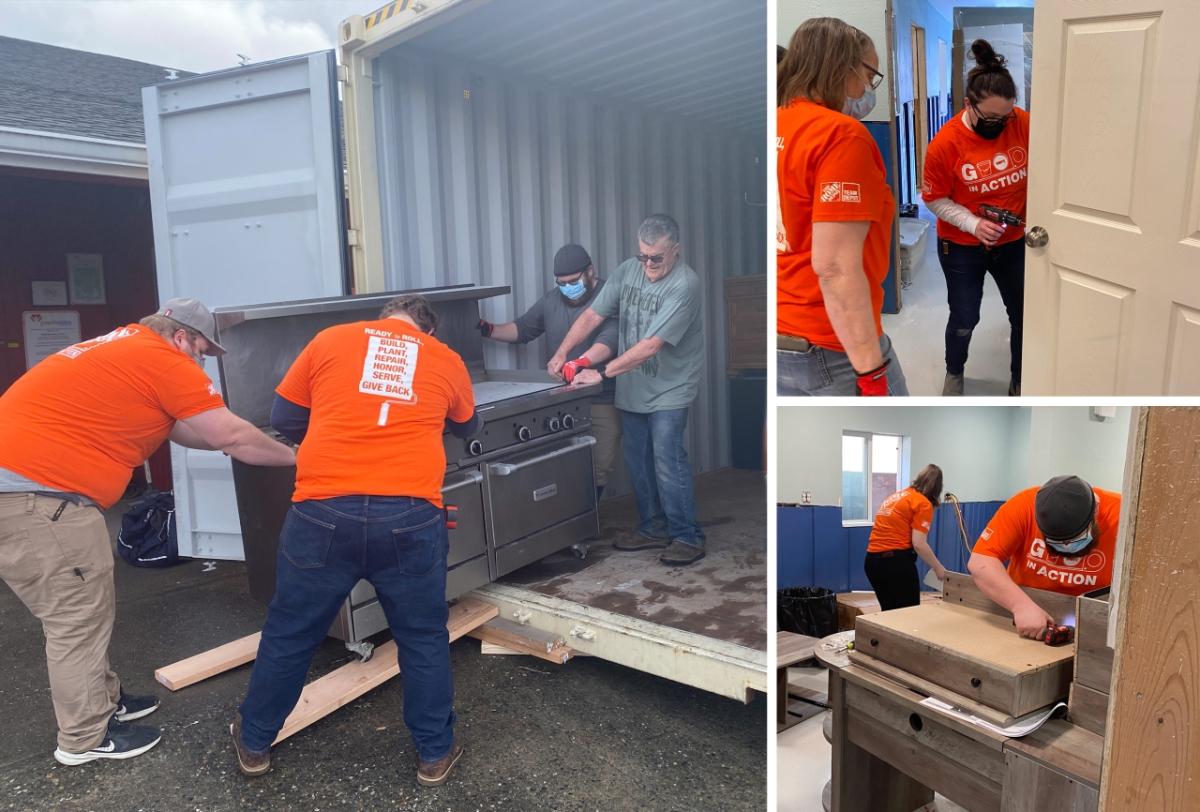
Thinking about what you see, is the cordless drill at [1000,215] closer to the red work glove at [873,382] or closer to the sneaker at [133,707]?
the red work glove at [873,382]

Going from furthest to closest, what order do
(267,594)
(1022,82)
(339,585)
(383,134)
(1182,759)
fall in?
(383,134) < (267,594) < (339,585) < (1022,82) < (1182,759)

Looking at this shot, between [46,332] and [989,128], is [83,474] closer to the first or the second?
[989,128]

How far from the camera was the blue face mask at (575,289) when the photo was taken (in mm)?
4648

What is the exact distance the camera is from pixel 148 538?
5023 mm

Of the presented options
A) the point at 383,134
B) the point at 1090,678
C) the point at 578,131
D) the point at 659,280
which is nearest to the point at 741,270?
the point at 578,131

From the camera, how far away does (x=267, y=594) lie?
3576 mm

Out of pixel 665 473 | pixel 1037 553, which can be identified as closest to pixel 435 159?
pixel 665 473

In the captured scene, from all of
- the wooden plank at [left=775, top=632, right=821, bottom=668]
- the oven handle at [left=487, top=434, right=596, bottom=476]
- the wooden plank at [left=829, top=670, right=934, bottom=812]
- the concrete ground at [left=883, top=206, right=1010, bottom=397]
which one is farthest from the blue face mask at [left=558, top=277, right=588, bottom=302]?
the wooden plank at [left=829, top=670, right=934, bottom=812]

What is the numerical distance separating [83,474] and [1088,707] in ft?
9.88

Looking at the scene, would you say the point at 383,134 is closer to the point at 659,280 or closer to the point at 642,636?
the point at 659,280

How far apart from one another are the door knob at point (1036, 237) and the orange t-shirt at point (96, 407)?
2.64 m

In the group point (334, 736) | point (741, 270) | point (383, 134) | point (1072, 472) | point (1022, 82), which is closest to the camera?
point (1072, 472)

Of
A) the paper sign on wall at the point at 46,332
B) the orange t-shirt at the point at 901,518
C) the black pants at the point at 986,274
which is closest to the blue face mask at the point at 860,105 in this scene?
Result: the black pants at the point at 986,274

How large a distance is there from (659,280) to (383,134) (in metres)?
1.50
